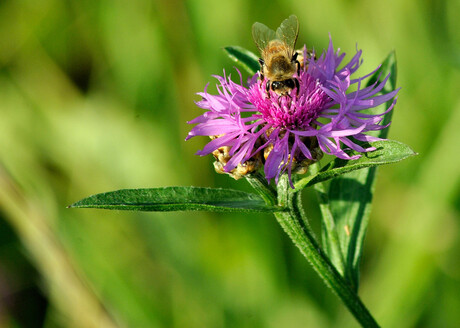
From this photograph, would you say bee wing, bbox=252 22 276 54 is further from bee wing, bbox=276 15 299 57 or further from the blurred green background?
the blurred green background

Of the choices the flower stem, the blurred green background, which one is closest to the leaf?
the flower stem

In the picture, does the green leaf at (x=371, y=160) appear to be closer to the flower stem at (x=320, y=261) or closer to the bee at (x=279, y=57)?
the flower stem at (x=320, y=261)

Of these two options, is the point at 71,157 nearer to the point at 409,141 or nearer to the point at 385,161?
the point at 409,141

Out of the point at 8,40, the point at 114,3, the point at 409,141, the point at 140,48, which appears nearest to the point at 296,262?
the point at 409,141

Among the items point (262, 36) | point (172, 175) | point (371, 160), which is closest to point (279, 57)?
point (262, 36)

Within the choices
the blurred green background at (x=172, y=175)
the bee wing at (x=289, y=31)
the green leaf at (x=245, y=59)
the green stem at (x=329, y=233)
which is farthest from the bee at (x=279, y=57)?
the blurred green background at (x=172, y=175)
